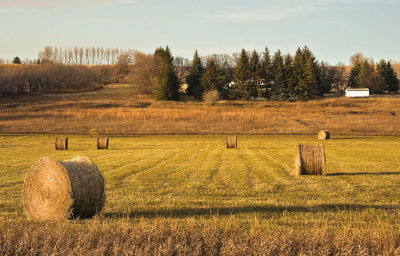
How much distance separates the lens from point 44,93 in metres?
119

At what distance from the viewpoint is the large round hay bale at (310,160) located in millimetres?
18828

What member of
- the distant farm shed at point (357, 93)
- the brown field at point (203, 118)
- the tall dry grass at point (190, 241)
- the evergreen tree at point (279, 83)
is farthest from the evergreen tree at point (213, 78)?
the tall dry grass at point (190, 241)

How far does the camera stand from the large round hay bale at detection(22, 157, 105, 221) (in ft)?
33.6

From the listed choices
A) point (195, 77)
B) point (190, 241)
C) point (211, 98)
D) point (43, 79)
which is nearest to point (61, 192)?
point (190, 241)

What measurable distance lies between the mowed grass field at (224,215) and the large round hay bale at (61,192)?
457mm

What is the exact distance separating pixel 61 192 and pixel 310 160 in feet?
40.3

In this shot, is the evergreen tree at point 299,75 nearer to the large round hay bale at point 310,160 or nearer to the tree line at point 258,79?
the tree line at point 258,79

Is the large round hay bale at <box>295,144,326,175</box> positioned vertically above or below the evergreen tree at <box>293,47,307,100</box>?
below

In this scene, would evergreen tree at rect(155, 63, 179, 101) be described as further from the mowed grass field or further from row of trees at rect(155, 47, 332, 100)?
the mowed grass field

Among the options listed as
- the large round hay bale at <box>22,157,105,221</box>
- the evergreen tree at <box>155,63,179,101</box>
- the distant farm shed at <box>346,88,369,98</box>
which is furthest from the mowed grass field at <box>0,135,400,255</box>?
the distant farm shed at <box>346,88,369,98</box>

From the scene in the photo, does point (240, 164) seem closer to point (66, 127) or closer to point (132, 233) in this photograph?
point (132, 233)

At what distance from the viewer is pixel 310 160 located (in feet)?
62.3

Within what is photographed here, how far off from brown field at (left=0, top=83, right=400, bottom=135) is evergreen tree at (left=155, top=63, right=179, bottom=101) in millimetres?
7793

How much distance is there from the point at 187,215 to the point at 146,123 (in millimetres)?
58906
